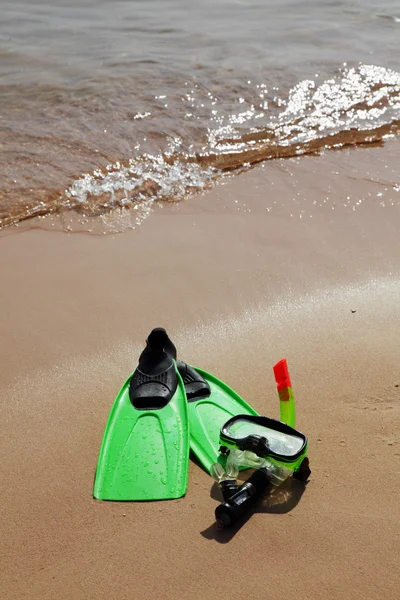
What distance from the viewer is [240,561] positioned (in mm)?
2387

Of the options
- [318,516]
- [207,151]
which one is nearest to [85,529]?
[318,516]

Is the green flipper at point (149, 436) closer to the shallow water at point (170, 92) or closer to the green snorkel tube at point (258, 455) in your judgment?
the green snorkel tube at point (258, 455)

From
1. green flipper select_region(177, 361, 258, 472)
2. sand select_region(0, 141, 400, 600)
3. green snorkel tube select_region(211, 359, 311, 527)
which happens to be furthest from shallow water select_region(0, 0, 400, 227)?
green snorkel tube select_region(211, 359, 311, 527)

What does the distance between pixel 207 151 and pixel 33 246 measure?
2210 mm

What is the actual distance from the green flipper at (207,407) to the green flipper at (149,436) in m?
0.06

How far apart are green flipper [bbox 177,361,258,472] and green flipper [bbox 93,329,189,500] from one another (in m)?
0.06

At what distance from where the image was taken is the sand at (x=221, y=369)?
239 centimetres

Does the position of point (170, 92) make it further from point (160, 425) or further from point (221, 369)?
point (160, 425)

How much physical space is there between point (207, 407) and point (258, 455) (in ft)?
1.79

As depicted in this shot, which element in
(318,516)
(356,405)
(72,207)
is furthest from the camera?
(72,207)

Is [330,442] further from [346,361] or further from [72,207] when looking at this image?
[72,207]

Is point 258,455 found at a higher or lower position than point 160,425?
higher

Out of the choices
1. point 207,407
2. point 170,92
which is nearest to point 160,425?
point 207,407

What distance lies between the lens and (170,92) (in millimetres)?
7035
